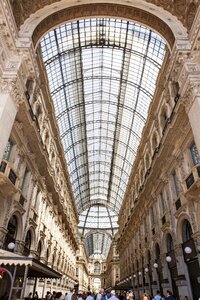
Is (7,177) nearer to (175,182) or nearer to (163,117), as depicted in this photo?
(175,182)

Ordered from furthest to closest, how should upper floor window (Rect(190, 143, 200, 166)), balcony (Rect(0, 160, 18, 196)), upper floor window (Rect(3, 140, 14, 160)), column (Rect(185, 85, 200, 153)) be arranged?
upper floor window (Rect(3, 140, 14, 160)), upper floor window (Rect(190, 143, 200, 166)), balcony (Rect(0, 160, 18, 196)), column (Rect(185, 85, 200, 153))

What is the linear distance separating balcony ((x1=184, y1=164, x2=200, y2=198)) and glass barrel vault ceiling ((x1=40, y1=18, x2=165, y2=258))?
14.8 metres

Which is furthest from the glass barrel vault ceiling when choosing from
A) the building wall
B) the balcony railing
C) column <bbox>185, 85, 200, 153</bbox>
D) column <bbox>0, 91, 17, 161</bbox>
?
the balcony railing

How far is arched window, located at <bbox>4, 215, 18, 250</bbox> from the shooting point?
14451 mm

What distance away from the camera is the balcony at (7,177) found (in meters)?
12.3

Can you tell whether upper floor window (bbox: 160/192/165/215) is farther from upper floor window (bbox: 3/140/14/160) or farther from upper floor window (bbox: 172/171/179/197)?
upper floor window (bbox: 3/140/14/160)

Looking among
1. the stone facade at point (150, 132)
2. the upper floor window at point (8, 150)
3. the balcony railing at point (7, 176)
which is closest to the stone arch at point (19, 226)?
the stone facade at point (150, 132)

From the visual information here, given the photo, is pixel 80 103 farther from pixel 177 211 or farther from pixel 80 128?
pixel 177 211

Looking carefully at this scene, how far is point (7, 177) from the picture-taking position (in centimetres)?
1240

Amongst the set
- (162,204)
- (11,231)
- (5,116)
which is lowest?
(11,231)

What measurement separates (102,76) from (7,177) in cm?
2341

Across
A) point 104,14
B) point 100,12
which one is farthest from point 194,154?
point 100,12

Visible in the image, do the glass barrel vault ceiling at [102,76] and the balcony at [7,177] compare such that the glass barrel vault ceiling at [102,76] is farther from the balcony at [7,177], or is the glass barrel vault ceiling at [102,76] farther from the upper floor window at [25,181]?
the balcony at [7,177]

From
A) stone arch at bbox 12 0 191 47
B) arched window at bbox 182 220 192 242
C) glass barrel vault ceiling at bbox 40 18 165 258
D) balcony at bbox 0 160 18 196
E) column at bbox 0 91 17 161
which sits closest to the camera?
column at bbox 0 91 17 161
